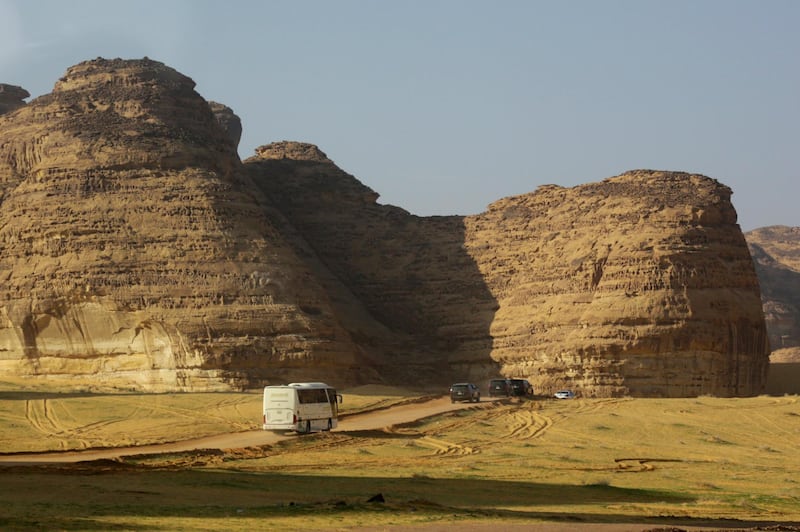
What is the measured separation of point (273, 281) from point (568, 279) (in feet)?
57.5

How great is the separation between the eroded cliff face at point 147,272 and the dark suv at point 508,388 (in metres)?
9.29

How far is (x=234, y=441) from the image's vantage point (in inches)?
1613

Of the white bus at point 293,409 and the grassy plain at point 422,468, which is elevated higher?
the white bus at point 293,409

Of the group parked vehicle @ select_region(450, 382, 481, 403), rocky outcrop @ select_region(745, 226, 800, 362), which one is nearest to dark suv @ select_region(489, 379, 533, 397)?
parked vehicle @ select_region(450, 382, 481, 403)

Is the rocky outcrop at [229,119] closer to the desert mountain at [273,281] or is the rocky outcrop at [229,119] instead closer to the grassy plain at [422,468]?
the desert mountain at [273,281]

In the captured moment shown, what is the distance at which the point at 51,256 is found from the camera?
229 feet

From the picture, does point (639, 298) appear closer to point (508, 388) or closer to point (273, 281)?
point (508, 388)

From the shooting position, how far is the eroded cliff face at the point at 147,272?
66.0 meters

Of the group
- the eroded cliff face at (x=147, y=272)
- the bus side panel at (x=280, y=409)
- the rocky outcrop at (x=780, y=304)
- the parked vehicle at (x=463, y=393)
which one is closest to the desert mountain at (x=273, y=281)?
the eroded cliff face at (x=147, y=272)

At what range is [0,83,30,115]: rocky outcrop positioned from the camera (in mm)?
97250

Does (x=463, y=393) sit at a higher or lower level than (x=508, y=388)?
lower

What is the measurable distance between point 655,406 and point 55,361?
3337cm

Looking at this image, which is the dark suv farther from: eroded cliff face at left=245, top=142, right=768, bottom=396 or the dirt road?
eroded cliff face at left=245, top=142, right=768, bottom=396

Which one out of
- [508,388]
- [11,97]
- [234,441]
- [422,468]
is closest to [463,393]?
[508,388]
